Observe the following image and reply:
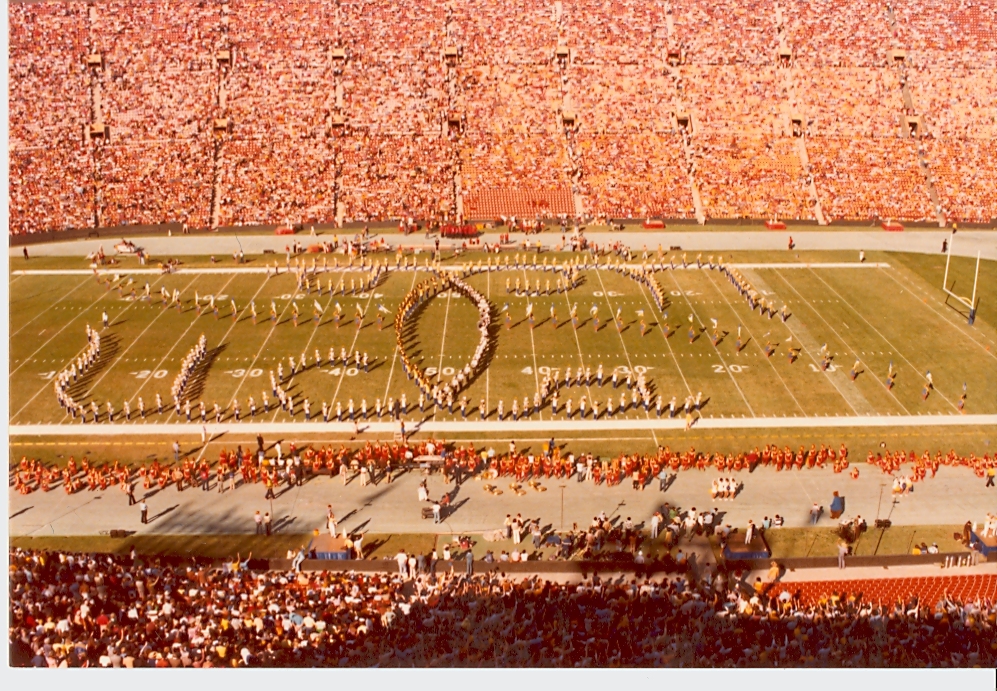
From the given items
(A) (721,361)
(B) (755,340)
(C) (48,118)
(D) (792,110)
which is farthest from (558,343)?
(C) (48,118)

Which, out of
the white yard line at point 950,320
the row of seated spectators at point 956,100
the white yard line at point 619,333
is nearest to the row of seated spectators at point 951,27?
the row of seated spectators at point 956,100

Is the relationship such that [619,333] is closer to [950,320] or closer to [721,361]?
[721,361]

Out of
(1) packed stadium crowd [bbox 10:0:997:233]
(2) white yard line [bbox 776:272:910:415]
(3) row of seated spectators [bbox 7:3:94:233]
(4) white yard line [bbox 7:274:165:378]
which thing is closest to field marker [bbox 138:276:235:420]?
(4) white yard line [bbox 7:274:165:378]

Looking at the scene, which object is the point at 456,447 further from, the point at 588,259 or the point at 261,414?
the point at 588,259

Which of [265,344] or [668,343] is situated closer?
[668,343]

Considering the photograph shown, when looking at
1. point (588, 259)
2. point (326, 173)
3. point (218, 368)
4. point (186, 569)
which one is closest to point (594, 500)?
point (186, 569)

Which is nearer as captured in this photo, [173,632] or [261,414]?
[173,632]

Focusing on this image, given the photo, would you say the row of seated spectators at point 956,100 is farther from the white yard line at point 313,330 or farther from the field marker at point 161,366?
Result: the field marker at point 161,366
